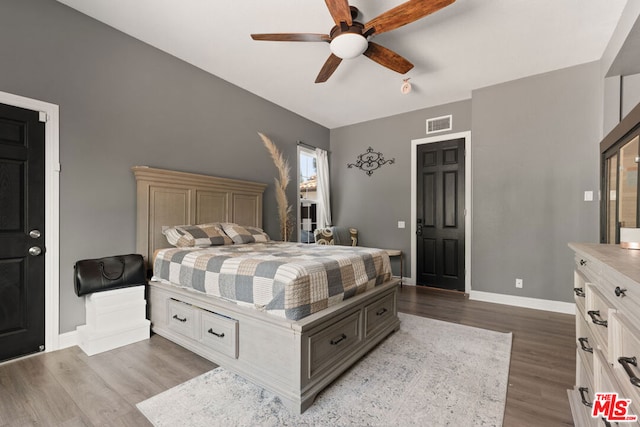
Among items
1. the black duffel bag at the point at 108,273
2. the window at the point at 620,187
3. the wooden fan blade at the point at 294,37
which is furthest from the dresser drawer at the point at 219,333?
the window at the point at 620,187

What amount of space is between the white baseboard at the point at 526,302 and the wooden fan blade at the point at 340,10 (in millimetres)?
3713

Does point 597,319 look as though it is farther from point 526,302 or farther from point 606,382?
point 526,302

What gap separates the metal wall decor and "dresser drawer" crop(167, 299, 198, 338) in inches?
156

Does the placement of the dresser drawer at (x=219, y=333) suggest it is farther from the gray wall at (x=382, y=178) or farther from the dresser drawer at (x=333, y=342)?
the gray wall at (x=382, y=178)

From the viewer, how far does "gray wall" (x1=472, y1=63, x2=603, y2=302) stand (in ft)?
11.2

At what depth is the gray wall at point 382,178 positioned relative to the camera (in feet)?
16.0

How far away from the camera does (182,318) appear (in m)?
2.41

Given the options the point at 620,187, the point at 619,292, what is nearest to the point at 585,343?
the point at 619,292

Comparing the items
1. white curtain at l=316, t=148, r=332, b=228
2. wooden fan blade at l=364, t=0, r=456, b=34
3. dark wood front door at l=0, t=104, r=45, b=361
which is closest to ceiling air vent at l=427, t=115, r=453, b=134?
white curtain at l=316, t=148, r=332, b=228

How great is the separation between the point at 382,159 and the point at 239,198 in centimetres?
269

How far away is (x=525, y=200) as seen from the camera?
3748 millimetres

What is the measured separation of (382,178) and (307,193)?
141 centimetres

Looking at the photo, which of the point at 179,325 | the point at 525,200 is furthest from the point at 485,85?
the point at 179,325

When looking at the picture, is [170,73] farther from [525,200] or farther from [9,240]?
[525,200]
